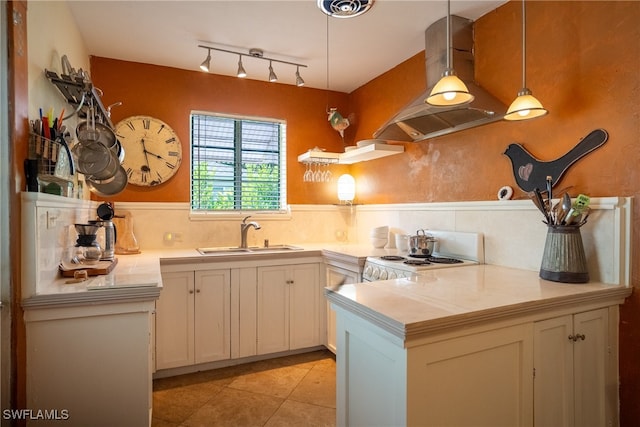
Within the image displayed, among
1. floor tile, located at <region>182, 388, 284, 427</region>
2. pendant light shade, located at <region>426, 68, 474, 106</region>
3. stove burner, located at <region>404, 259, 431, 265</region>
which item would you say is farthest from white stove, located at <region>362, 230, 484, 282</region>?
floor tile, located at <region>182, 388, 284, 427</region>

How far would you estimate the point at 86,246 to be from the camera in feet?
6.72

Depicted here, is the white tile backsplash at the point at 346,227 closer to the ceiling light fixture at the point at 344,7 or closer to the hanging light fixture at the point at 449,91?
the hanging light fixture at the point at 449,91

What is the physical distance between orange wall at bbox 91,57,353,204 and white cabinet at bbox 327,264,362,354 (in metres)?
1.01

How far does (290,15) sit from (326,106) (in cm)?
147

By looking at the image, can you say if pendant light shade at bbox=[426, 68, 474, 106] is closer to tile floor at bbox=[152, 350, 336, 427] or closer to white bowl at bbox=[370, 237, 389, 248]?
white bowl at bbox=[370, 237, 389, 248]

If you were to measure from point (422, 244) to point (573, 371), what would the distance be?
1192 millimetres

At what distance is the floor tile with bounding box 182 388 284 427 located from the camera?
2076 millimetres

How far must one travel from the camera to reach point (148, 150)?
121 inches

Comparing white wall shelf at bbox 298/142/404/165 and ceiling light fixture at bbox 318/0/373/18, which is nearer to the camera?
ceiling light fixture at bbox 318/0/373/18

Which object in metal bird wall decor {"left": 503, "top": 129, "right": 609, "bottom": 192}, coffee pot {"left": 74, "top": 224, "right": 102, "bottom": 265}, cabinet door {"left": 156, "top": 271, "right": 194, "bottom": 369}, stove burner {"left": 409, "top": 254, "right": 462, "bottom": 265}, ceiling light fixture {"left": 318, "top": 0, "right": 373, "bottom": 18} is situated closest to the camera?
metal bird wall decor {"left": 503, "top": 129, "right": 609, "bottom": 192}

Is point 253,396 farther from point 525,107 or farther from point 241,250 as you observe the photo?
point 525,107

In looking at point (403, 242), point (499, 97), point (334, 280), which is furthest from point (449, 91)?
point (334, 280)

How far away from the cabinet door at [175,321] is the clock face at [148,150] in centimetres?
101

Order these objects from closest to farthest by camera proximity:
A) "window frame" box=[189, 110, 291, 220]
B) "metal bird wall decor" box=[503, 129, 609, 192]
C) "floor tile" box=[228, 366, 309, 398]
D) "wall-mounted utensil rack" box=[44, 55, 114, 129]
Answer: "metal bird wall decor" box=[503, 129, 609, 192] < "wall-mounted utensil rack" box=[44, 55, 114, 129] < "floor tile" box=[228, 366, 309, 398] < "window frame" box=[189, 110, 291, 220]
